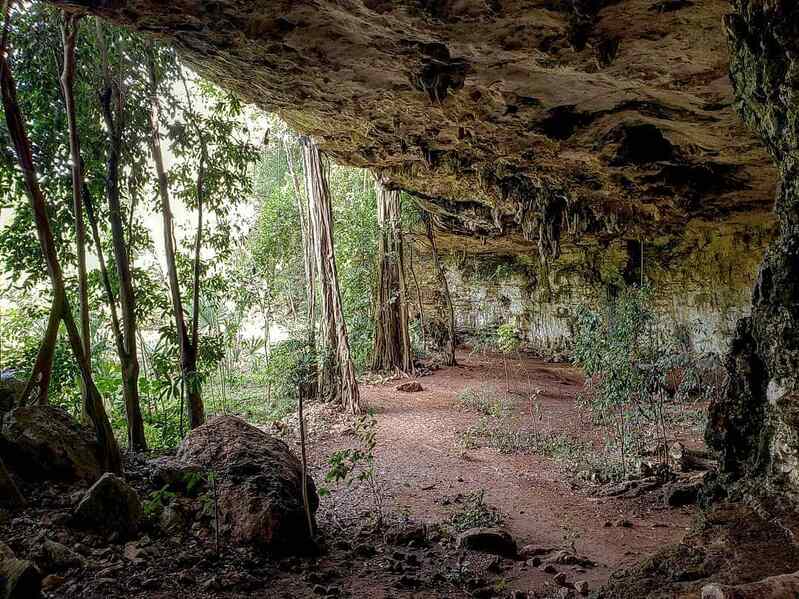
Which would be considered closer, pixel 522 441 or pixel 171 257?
pixel 171 257

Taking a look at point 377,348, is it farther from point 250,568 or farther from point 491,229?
point 250,568

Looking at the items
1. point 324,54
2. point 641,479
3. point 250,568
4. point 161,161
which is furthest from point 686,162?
point 250,568

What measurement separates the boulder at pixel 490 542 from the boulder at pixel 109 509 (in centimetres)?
238

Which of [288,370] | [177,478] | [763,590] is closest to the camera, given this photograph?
[763,590]

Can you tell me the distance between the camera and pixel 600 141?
6.39 meters

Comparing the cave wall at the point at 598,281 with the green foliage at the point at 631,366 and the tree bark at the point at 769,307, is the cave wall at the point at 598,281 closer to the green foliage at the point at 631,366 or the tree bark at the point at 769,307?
the green foliage at the point at 631,366

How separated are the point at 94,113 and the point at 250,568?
14.6 ft

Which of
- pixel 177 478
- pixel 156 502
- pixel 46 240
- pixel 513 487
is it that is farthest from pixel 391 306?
pixel 156 502

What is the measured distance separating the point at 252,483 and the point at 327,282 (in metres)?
6.45

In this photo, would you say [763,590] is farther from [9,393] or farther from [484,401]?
[484,401]

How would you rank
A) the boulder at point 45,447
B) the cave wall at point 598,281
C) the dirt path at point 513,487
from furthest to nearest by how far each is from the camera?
the cave wall at point 598,281
the dirt path at point 513,487
the boulder at point 45,447

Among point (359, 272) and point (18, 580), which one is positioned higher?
point (359, 272)

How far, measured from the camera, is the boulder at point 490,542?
4.04 metres

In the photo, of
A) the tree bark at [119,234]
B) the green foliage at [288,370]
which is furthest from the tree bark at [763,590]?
the green foliage at [288,370]
